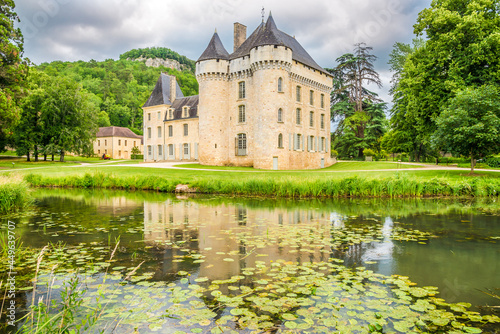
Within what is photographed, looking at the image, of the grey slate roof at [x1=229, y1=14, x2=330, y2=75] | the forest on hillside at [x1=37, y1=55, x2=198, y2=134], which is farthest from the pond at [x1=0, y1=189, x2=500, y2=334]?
the forest on hillside at [x1=37, y1=55, x2=198, y2=134]

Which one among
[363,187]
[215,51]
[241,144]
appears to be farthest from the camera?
[215,51]

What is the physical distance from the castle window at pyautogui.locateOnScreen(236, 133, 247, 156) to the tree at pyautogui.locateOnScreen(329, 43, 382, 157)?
50.0 feet

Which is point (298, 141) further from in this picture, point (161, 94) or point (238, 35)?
point (161, 94)

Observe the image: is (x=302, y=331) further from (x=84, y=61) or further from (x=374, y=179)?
(x=84, y=61)

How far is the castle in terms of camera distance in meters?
31.2

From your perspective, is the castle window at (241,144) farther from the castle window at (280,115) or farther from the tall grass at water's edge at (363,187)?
the tall grass at water's edge at (363,187)

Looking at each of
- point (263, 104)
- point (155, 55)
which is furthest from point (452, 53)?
point (155, 55)

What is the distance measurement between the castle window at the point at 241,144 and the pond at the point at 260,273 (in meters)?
24.8

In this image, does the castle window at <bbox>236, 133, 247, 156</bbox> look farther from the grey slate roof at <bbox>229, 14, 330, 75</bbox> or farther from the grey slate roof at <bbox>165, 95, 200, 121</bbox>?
the grey slate roof at <bbox>165, 95, 200, 121</bbox>

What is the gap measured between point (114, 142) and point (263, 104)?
45548 mm

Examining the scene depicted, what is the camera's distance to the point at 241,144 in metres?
34.2

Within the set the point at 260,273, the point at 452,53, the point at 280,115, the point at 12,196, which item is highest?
the point at 452,53

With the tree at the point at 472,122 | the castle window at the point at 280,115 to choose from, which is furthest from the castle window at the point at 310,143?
the tree at the point at 472,122

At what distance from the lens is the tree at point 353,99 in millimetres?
42938
